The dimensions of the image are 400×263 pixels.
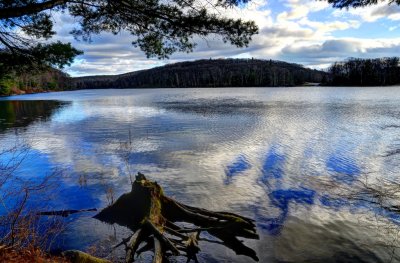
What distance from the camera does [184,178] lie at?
17594 millimetres

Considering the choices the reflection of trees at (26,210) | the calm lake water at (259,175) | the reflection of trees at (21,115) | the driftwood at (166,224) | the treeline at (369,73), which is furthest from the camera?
the treeline at (369,73)

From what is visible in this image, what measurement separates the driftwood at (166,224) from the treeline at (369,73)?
154 metres

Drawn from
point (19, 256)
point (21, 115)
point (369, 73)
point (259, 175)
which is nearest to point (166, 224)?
point (19, 256)

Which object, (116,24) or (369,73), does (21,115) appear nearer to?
(116,24)

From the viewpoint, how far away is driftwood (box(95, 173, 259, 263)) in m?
9.44

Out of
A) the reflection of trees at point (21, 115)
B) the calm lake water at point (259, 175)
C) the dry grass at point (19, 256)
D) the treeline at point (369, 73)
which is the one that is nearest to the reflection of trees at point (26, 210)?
the dry grass at point (19, 256)

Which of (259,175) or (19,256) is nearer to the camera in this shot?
(19,256)

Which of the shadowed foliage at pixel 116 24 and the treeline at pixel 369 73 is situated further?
the treeline at pixel 369 73

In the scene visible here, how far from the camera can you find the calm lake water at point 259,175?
10797 millimetres

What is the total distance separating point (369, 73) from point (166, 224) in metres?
158

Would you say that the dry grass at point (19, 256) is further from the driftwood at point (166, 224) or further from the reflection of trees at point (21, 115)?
the reflection of trees at point (21, 115)

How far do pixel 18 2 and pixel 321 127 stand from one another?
29262 mm

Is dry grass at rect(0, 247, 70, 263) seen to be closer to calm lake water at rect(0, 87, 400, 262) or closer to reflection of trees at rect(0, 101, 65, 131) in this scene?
calm lake water at rect(0, 87, 400, 262)

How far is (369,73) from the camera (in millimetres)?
149125
